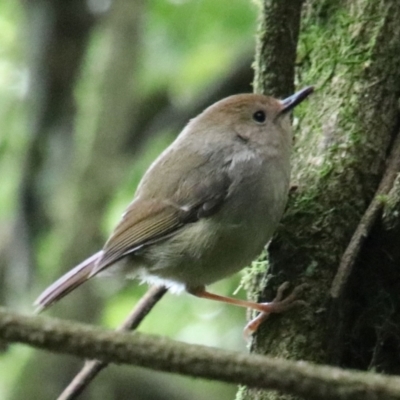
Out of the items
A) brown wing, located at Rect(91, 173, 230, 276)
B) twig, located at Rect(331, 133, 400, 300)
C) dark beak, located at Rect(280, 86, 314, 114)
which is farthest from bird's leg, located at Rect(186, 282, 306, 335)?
dark beak, located at Rect(280, 86, 314, 114)

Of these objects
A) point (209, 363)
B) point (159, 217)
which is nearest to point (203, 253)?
point (159, 217)

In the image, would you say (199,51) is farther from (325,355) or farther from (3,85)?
(325,355)

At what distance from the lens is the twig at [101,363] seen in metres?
2.80

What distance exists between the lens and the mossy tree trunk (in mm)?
2662

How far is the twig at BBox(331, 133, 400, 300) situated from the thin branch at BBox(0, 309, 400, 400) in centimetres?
150

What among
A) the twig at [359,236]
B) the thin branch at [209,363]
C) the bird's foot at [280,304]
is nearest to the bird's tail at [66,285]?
the bird's foot at [280,304]

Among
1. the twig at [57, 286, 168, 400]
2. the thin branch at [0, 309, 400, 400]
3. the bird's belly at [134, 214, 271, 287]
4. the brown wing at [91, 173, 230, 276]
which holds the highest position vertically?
the brown wing at [91, 173, 230, 276]

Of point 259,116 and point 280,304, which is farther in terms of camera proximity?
point 259,116

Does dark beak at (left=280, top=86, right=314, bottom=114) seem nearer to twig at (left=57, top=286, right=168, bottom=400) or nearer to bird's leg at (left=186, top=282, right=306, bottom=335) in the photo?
bird's leg at (left=186, top=282, right=306, bottom=335)

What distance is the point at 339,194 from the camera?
2.83 m

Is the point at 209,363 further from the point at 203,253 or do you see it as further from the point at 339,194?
the point at 203,253

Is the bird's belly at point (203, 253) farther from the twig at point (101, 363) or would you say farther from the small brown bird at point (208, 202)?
the twig at point (101, 363)

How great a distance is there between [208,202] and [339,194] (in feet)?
2.12

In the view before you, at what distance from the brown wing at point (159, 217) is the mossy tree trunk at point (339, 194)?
417mm
